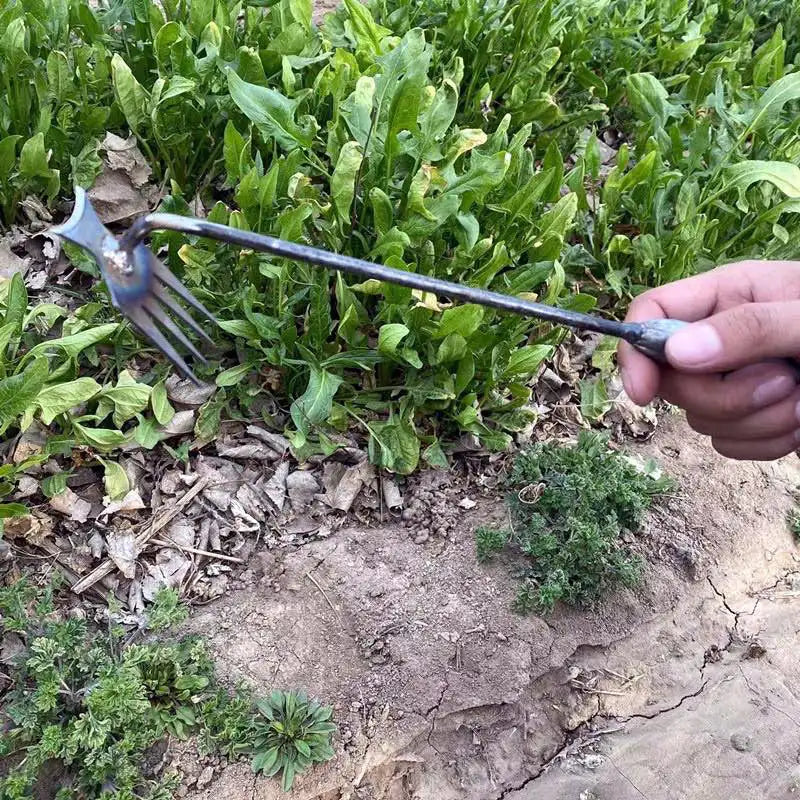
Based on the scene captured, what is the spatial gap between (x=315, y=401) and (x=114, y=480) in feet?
2.15

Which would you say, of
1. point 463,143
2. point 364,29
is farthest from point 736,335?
point 364,29

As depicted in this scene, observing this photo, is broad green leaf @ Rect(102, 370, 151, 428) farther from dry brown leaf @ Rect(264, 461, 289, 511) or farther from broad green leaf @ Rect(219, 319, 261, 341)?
dry brown leaf @ Rect(264, 461, 289, 511)

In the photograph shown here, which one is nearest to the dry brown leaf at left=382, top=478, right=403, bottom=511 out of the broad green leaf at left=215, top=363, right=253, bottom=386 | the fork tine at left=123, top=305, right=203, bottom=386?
the broad green leaf at left=215, top=363, right=253, bottom=386

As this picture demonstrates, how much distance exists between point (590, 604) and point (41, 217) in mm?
2320

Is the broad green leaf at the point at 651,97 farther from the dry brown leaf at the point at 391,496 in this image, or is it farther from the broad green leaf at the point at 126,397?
the broad green leaf at the point at 126,397

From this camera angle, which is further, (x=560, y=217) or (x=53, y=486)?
(x=560, y=217)

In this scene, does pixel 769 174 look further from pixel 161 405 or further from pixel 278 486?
pixel 161 405

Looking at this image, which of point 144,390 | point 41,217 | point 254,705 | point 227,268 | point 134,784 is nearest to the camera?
point 134,784

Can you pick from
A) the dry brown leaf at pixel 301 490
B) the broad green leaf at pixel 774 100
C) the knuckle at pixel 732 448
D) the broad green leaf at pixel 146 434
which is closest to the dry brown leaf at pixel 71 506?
the broad green leaf at pixel 146 434

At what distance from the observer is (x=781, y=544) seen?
2826 mm

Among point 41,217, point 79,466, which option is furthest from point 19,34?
point 79,466

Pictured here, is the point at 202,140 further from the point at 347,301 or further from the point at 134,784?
the point at 134,784

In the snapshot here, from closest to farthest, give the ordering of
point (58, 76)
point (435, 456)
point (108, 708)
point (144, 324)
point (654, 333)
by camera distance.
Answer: point (144, 324) → point (654, 333) → point (108, 708) → point (435, 456) → point (58, 76)

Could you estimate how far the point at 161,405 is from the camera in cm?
243
